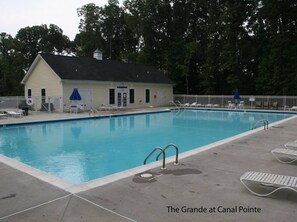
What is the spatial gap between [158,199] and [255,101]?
24239 millimetres

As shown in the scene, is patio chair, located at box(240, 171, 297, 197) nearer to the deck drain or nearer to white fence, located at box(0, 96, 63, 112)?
the deck drain

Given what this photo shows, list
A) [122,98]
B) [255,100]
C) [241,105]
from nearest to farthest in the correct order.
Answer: [241,105]
[122,98]
[255,100]

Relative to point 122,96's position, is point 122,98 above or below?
below

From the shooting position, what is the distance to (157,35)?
3625cm

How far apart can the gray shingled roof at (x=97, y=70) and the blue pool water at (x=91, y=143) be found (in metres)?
6.57

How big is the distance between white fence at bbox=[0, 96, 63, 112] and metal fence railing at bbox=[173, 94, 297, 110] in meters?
14.0

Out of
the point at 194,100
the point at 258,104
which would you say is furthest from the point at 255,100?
the point at 194,100

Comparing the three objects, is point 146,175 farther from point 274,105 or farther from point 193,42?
point 193,42

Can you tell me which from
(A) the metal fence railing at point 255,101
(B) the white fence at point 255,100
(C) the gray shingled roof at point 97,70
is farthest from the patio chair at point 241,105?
(C) the gray shingled roof at point 97,70

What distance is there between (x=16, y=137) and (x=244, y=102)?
829 inches

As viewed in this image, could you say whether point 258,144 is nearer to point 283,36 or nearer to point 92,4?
point 283,36

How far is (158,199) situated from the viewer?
425 cm

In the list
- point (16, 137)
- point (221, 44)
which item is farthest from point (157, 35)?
point (16, 137)

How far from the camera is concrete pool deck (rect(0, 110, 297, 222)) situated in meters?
3.73
